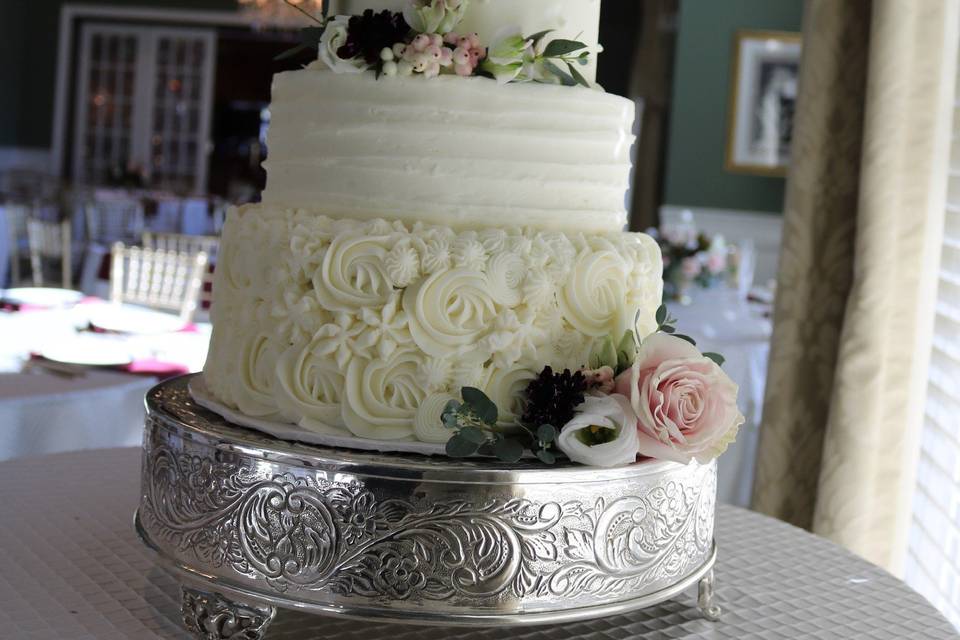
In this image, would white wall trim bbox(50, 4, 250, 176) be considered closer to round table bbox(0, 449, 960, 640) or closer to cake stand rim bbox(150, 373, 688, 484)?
round table bbox(0, 449, 960, 640)

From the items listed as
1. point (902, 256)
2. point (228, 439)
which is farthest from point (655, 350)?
point (902, 256)

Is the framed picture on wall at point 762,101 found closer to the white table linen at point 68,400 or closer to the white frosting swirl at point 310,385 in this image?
the white table linen at point 68,400

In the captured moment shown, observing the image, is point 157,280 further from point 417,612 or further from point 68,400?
point 417,612

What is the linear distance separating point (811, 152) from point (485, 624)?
1.80 meters

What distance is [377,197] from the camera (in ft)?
4.45

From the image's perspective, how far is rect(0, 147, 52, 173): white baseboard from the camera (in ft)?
47.9

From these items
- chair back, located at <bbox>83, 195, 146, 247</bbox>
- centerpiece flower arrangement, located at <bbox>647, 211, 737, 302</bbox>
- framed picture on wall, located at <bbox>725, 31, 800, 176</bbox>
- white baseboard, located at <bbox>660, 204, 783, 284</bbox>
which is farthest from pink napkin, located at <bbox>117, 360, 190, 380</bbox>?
chair back, located at <bbox>83, 195, 146, 247</bbox>

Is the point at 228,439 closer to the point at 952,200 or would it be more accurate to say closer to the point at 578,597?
the point at 578,597

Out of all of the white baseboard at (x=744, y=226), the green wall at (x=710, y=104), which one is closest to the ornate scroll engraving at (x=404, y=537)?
the white baseboard at (x=744, y=226)

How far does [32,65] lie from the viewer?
14781 millimetres

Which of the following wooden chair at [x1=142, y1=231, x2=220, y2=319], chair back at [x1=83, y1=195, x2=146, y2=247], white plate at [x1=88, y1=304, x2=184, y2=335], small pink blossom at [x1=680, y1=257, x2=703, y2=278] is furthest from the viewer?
chair back at [x1=83, y1=195, x2=146, y2=247]

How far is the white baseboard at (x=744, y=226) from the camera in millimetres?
8438

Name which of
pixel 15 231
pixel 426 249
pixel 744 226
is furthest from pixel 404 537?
pixel 15 231

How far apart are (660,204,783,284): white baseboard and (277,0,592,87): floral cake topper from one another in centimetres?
731
